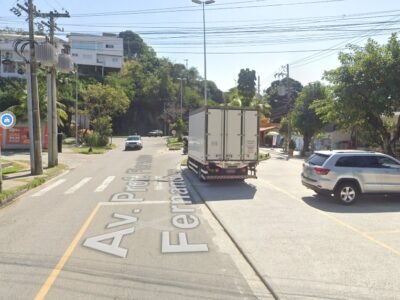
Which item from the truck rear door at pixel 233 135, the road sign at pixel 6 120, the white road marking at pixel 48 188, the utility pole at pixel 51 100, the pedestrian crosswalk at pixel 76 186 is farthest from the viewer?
the utility pole at pixel 51 100

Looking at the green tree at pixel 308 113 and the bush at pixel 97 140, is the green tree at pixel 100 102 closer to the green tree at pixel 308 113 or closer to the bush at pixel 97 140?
the bush at pixel 97 140

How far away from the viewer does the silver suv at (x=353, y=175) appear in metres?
13.5

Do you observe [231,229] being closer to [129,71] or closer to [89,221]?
[89,221]

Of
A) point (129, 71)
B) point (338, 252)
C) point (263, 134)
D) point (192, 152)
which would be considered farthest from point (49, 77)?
point (129, 71)

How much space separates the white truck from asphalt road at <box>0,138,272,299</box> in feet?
10.6

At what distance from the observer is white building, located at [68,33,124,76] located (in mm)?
95438

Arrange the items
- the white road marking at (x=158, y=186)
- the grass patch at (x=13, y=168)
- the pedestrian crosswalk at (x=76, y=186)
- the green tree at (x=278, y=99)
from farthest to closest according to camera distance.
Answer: the green tree at (x=278, y=99)
the grass patch at (x=13, y=168)
the white road marking at (x=158, y=186)
the pedestrian crosswalk at (x=76, y=186)

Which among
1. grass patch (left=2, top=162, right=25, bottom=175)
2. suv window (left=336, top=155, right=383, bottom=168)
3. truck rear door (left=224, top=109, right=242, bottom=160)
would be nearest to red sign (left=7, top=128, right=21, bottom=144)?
grass patch (left=2, top=162, right=25, bottom=175)

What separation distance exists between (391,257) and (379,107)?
14.1 meters

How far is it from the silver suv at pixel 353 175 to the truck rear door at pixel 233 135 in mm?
4694

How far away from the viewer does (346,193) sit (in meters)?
13.5

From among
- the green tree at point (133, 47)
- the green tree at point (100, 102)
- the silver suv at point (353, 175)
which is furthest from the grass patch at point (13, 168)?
the green tree at point (133, 47)

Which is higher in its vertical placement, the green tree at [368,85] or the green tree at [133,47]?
the green tree at [133,47]

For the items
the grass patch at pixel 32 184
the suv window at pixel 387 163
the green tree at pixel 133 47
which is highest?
the green tree at pixel 133 47
